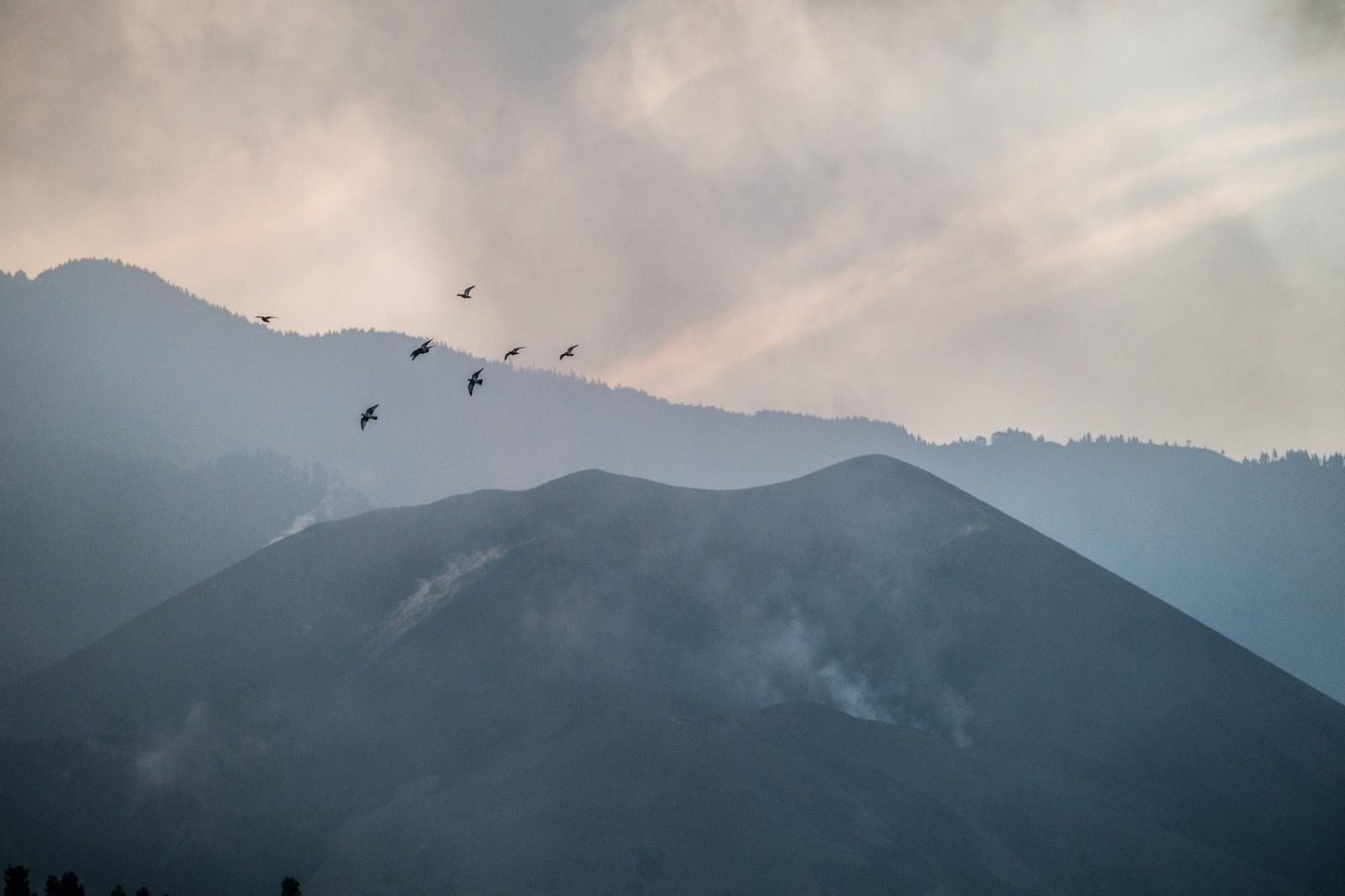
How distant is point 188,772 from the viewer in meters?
133

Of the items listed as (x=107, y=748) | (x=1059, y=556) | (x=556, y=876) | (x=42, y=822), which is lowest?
(x=556, y=876)

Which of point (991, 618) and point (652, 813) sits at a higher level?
point (991, 618)

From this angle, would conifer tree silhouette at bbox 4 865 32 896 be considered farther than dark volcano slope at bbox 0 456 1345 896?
No

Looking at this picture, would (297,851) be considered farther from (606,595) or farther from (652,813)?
(606,595)

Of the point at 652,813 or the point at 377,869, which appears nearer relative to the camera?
the point at 377,869

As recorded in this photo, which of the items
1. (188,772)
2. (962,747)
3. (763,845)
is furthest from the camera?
(962,747)

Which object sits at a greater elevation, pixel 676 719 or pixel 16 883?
pixel 676 719

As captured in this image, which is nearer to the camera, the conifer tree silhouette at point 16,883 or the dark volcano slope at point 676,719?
the conifer tree silhouette at point 16,883

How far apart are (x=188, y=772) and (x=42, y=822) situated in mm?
15643

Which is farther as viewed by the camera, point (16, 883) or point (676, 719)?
point (676, 719)

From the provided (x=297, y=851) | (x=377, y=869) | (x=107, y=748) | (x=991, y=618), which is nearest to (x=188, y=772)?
(x=107, y=748)

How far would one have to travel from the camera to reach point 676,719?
140m

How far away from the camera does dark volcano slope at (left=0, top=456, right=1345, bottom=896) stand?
403 ft

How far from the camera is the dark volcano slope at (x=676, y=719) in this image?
123m
